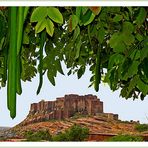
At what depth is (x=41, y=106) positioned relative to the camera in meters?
8.32

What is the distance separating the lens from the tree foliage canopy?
2.65 ft

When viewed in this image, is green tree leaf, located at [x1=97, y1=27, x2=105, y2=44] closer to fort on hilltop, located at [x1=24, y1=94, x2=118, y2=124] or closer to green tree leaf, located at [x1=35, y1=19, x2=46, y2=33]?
green tree leaf, located at [x1=35, y1=19, x2=46, y2=33]

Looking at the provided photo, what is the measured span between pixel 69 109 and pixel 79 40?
703 centimetres

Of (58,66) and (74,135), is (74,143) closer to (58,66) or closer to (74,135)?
(58,66)

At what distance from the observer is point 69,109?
27.8 feet

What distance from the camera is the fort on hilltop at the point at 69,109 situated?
26.8ft

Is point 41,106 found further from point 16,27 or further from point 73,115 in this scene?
point 16,27

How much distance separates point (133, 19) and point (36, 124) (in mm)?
5813

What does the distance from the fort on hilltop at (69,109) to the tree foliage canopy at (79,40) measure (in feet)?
16.9

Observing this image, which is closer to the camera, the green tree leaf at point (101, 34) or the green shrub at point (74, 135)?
the green tree leaf at point (101, 34)

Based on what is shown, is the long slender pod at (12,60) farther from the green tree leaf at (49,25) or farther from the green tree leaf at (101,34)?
the green tree leaf at (101,34)

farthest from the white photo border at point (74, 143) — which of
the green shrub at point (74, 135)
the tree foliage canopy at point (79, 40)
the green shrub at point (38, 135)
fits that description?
the green shrub at point (74, 135)

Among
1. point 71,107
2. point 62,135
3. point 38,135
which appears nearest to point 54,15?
point 38,135

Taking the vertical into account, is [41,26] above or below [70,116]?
above
